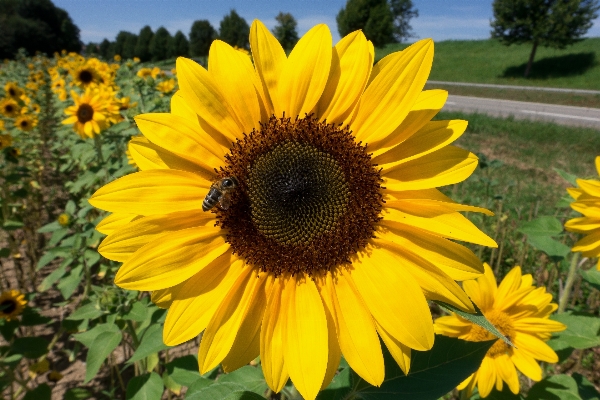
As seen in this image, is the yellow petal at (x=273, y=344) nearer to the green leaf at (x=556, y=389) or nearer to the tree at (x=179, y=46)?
the green leaf at (x=556, y=389)

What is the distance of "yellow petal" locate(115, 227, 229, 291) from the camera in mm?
1172

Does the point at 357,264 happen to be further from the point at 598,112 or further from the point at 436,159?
the point at 598,112

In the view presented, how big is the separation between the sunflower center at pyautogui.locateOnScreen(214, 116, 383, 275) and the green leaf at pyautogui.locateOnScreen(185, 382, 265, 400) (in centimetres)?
35

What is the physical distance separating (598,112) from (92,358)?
21.0m

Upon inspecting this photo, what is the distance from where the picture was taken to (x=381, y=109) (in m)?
1.25

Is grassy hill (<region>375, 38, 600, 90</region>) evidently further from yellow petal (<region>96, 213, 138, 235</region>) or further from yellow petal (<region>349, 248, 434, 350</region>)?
yellow petal (<region>96, 213, 138, 235</region>)

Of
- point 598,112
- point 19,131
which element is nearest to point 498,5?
point 598,112

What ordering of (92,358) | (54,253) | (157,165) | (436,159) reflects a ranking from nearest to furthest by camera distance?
(436,159)
(157,165)
(92,358)
(54,253)

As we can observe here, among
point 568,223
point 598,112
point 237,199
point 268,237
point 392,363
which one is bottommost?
point 598,112

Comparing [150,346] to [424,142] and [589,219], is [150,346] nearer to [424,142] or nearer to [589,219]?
[424,142]

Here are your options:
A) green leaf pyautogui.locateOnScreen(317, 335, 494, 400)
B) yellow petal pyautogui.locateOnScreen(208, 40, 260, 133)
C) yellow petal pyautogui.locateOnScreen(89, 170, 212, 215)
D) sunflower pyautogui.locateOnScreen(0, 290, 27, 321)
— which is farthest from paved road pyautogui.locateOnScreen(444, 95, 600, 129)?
yellow petal pyautogui.locateOnScreen(89, 170, 212, 215)

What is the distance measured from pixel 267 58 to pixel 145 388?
1712mm

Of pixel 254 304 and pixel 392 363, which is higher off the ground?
pixel 254 304

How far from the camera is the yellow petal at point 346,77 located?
1246 millimetres
